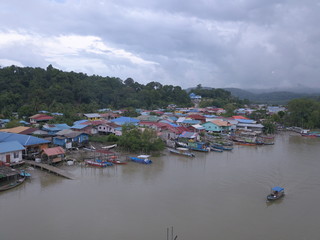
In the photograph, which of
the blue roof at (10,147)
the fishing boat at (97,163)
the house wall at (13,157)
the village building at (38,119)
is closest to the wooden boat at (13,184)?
the house wall at (13,157)

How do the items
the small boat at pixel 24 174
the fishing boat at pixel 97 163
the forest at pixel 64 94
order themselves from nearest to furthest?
the small boat at pixel 24 174, the fishing boat at pixel 97 163, the forest at pixel 64 94

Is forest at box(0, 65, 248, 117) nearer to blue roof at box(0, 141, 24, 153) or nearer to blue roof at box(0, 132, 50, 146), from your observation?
blue roof at box(0, 132, 50, 146)

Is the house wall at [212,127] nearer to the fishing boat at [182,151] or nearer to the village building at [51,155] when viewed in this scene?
the fishing boat at [182,151]

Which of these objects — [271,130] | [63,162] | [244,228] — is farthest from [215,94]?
[244,228]

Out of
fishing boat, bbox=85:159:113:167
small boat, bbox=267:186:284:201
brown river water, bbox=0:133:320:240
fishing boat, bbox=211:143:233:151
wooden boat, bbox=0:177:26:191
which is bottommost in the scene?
brown river water, bbox=0:133:320:240

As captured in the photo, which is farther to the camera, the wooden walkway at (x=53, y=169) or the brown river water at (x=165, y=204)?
the wooden walkway at (x=53, y=169)

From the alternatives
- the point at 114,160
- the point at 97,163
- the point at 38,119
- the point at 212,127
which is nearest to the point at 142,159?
the point at 114,160

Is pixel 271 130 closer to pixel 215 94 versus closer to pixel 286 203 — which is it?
pixel 286 203

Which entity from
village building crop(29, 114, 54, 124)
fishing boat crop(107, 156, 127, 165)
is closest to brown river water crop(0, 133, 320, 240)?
fishing boat crop(107, 156, 127, 165)

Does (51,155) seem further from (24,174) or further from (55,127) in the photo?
(55,127)
